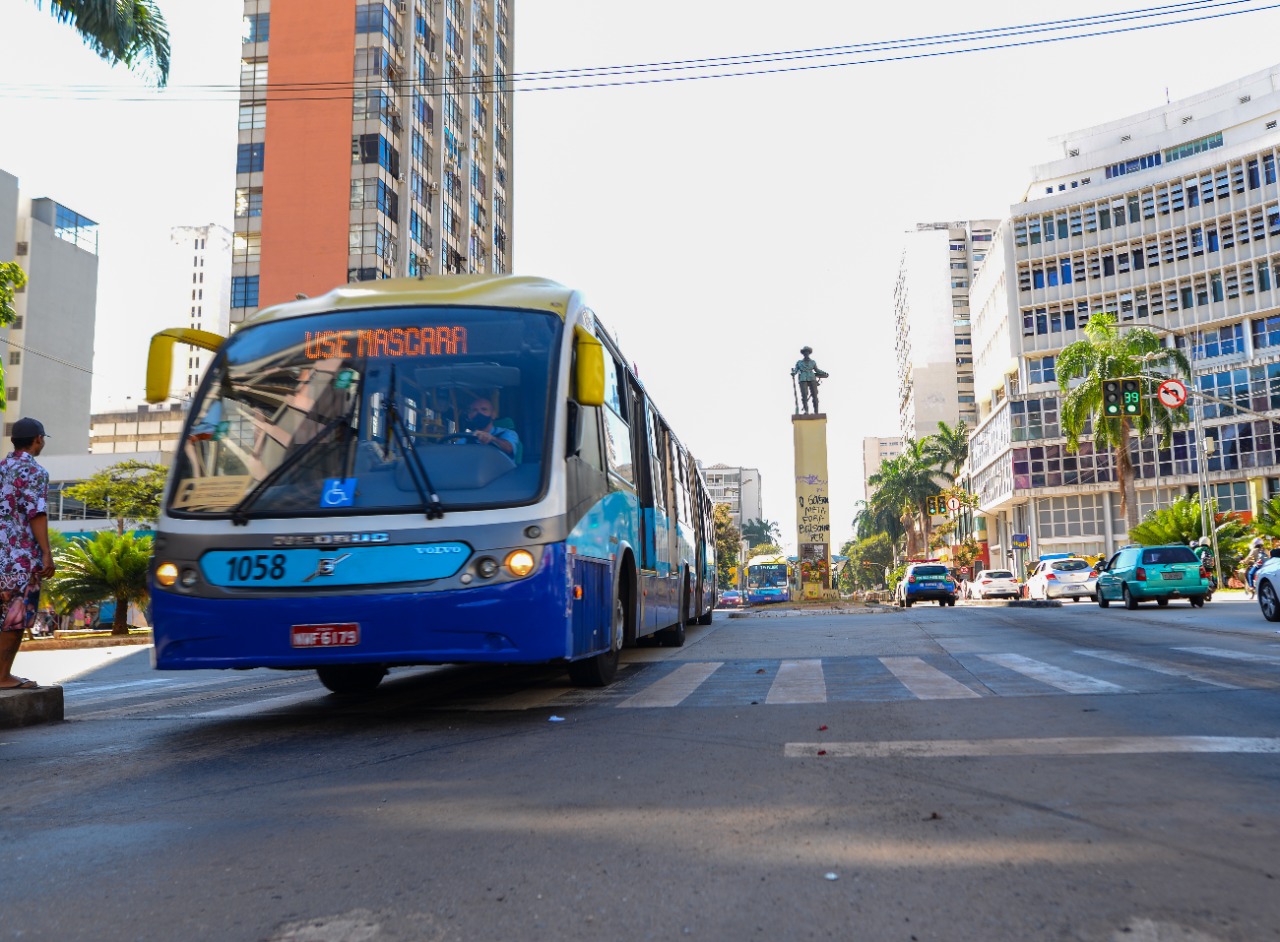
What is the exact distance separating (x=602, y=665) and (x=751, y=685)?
3.99 ft

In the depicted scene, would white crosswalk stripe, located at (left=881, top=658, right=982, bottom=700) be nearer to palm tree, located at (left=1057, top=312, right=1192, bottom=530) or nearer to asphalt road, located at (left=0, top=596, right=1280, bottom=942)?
asphalt road, located at (left=0, top=596, right=1280, bottom=942)

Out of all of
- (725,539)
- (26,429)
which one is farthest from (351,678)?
(725,539)

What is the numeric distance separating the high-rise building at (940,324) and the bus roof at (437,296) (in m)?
126

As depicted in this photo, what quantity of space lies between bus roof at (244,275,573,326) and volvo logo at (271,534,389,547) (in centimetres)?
186

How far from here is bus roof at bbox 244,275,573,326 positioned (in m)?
8.15

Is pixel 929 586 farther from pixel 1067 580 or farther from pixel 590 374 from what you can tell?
pixel 590 374

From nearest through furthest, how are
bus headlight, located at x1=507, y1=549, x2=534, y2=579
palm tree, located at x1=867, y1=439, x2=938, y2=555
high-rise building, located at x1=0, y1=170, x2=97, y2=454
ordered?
bus headlight, located at x1=507, y1=549, x2=534, y2=579, high-rise building, located at x1=0, y1=170, x2=97, y2=454, palm tree, located at x1=867, y1=439, x2=938, y2=555

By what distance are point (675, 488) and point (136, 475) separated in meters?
62.2

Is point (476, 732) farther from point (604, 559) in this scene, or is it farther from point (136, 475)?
point (136, 475)

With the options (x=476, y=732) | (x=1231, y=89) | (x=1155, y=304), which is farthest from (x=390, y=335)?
(x=1231, y=89)

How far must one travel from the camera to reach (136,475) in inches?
2719

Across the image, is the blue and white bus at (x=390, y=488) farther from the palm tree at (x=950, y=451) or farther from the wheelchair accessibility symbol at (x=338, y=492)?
the palm tree at (x=950, y=451)

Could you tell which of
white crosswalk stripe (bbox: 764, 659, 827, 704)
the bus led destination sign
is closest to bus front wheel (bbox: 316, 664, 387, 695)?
the bus led destination sign

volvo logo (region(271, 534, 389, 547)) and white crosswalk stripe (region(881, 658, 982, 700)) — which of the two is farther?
white crosswalk stripe (region(881, 658, 982, 700))
